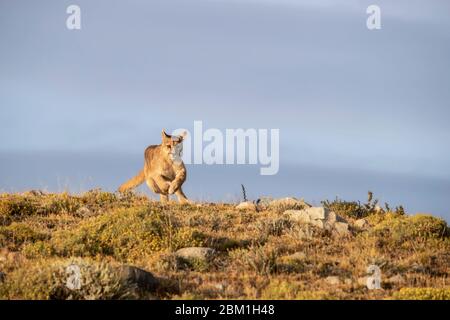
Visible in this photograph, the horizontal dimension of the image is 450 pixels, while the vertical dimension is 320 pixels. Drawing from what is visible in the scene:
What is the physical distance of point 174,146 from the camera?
77.3 feet

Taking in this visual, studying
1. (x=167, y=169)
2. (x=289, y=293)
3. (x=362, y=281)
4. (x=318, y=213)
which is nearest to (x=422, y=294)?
(x=362, y=281)

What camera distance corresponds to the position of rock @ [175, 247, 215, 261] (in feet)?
54.1

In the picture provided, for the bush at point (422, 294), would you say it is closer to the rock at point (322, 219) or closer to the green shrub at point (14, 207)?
the rock at point (322, 219)

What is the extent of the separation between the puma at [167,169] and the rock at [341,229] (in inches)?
233

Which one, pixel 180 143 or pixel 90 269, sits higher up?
pixel 180 143

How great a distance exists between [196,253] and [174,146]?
7.47m

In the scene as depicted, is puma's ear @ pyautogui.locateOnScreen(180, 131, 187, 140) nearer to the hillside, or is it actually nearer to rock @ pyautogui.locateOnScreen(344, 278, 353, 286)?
the hillside

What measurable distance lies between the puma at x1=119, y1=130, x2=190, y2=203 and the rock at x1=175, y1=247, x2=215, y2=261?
22.7 ft

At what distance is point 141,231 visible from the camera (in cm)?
1809

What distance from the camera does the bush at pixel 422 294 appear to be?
1340 centimetres

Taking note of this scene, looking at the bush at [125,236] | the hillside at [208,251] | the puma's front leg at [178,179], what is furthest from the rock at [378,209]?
the bush at [125,236]

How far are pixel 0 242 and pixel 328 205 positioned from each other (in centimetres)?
1323
